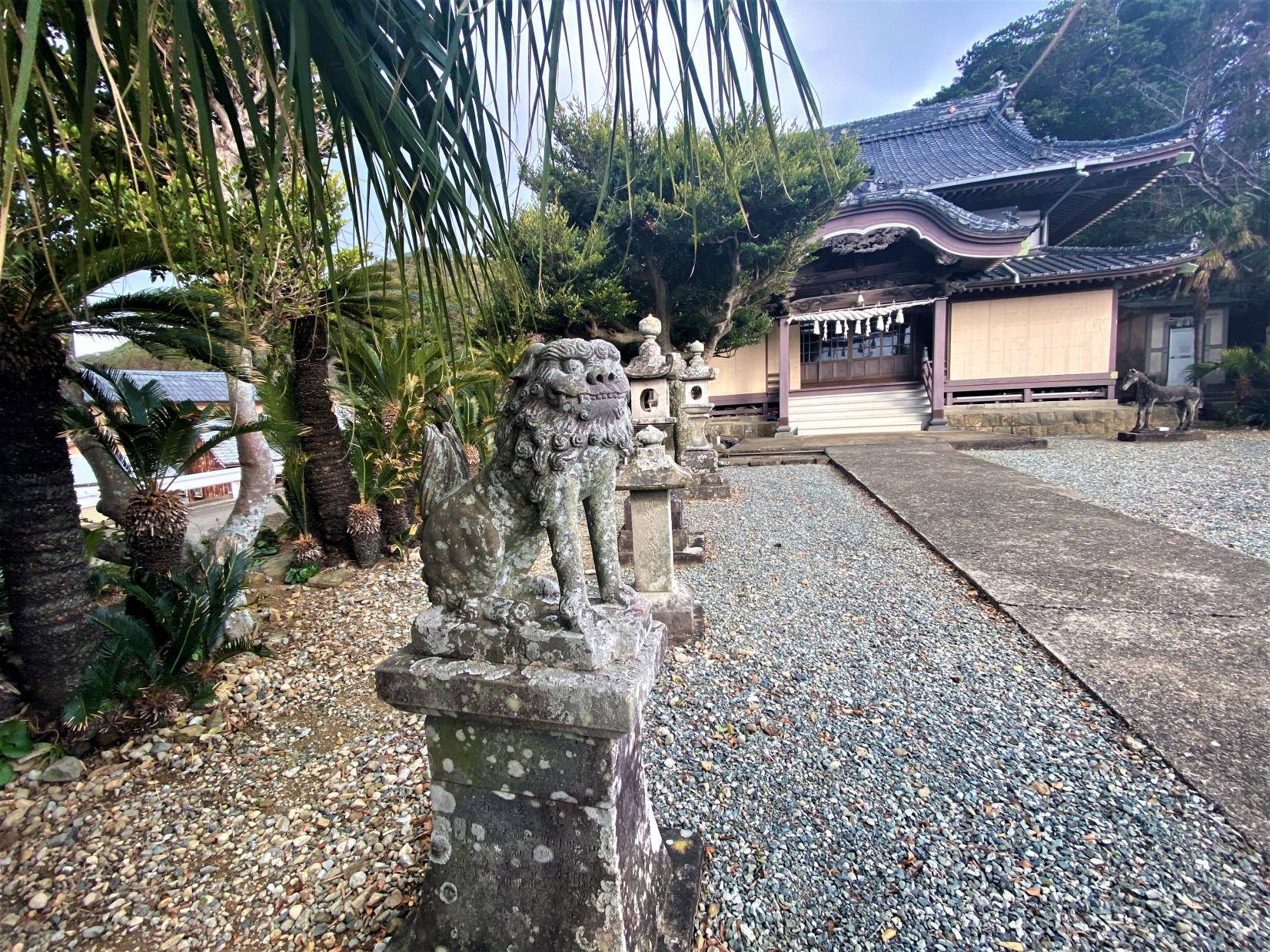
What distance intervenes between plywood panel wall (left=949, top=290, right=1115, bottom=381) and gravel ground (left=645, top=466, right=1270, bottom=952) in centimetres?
1122

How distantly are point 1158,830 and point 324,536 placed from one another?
18.1 ft

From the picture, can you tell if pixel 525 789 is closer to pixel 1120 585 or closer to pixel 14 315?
pixel 14 315

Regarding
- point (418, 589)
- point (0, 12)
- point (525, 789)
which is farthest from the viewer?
point (418, 589)

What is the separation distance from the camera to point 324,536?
511cm

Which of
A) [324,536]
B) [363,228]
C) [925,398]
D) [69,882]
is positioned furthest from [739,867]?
[925,398]

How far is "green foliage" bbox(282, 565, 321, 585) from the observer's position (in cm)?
484

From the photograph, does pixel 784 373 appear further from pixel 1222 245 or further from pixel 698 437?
pixel 1222 245

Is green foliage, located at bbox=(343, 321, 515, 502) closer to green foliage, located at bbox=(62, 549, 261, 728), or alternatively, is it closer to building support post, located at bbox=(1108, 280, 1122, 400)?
green foliage, located at bbox=(62, 549, 261, 728)

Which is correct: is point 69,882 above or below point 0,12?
below

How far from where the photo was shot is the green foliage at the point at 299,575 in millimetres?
4836

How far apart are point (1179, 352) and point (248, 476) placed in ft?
71.1

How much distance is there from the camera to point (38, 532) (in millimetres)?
2680

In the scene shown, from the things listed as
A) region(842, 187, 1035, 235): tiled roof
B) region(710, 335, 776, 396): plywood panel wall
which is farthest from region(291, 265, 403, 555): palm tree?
region(710, 335, 776, 396): plywood panel wall

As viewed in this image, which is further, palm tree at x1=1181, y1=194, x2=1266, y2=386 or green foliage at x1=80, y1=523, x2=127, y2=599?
palm tree at x1=1181, y1=194, x2=1266, y2=386
